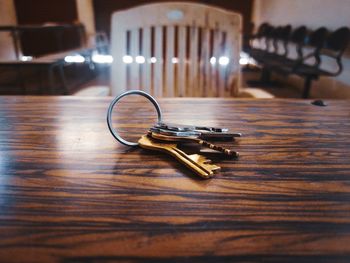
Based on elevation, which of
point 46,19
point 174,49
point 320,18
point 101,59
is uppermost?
point 46,19

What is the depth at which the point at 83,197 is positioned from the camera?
450 millimetres

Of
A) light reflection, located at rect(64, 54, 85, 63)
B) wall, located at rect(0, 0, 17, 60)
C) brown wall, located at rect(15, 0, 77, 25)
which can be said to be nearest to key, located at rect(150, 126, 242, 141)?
light reflection, located at rect(64, 54, 85, 63)

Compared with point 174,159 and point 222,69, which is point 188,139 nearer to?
point 174,159

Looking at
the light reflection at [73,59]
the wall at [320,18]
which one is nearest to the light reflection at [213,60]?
the wall at [320,18]

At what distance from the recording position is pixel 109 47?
586cm

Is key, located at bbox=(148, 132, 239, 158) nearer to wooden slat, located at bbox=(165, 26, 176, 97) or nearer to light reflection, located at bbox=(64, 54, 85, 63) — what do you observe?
wooden slat, located at bbox=(165, 26, 176, 97)

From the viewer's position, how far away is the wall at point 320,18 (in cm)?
378

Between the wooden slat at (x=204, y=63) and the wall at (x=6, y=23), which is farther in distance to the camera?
the wall at (x=6, y=23)

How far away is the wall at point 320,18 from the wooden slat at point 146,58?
313cm

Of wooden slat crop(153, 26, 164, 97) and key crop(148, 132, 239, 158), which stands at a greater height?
wooden slat crop(153, 26, 164, 97)

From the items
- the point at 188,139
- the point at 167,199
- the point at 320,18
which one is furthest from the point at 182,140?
the point at 320,18

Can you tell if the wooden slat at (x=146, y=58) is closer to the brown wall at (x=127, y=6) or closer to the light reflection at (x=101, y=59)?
the light reflection at (x=101, y=59)

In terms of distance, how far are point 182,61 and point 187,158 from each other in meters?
0.84

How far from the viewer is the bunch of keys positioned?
21.4 inches
